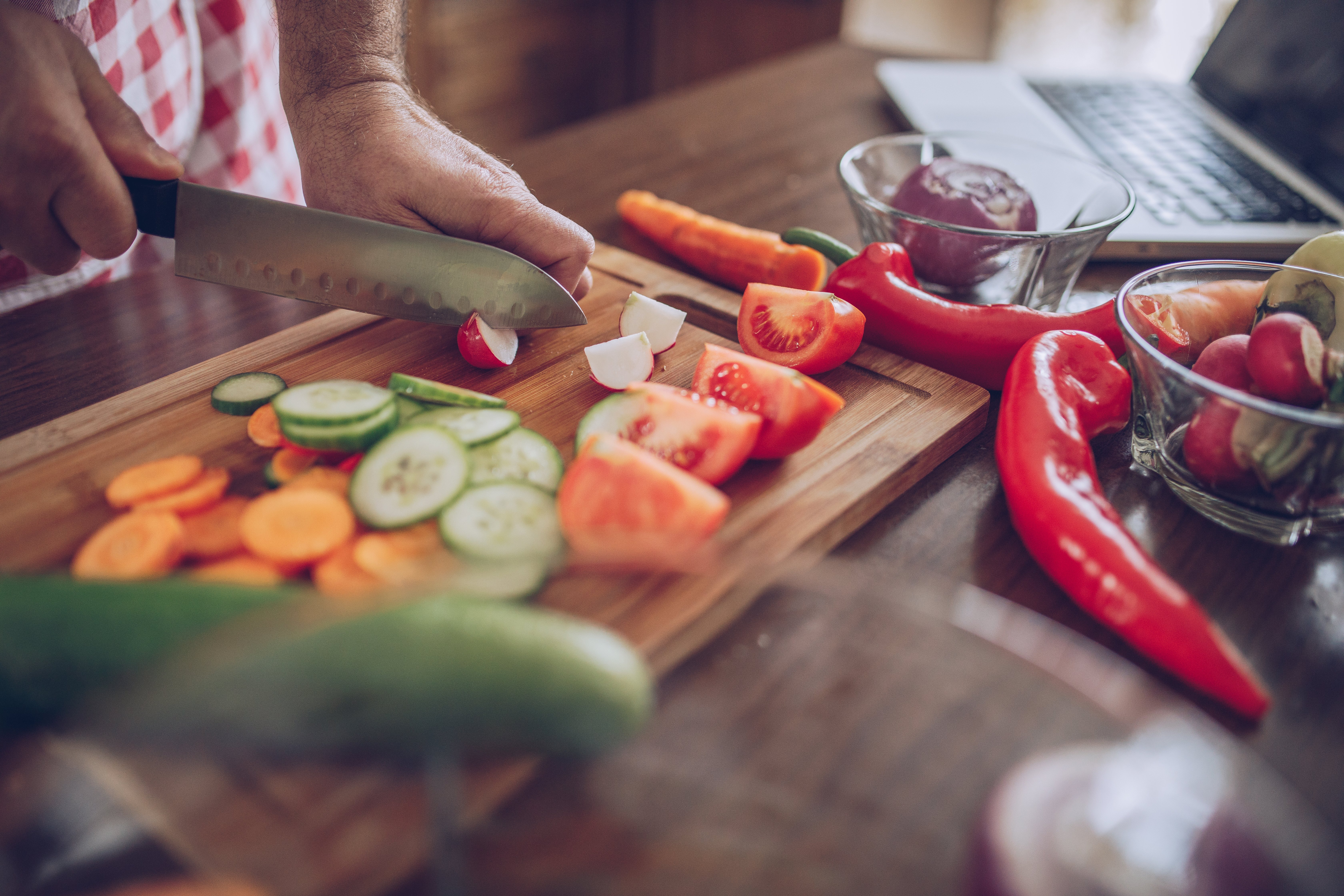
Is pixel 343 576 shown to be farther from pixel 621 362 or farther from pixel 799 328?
pixel 799 328

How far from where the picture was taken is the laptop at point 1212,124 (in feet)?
6.19

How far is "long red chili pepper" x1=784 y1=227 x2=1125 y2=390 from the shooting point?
144cm

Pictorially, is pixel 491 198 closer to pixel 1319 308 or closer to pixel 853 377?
pixel 853 377

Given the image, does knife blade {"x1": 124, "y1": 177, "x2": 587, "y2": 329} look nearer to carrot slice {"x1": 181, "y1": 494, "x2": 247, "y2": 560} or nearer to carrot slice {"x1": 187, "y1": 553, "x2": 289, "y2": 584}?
carrot slice {"x1": 181, "y1": 494, "x2": 247, "y2": 560}

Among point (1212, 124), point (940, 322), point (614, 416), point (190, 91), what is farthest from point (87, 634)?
point (1212, 124)

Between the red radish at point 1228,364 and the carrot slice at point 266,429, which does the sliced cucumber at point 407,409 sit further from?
the red radish at point 1228,364

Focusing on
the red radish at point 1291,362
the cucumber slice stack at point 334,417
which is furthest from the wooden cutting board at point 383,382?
the red radish at point 1291,362

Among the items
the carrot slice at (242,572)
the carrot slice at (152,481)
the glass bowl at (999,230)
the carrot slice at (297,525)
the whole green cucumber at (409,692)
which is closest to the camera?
the whole green cucumber at (409,692)

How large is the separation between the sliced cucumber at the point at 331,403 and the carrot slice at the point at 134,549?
0.67ft

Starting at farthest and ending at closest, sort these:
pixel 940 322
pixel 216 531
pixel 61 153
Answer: pixel 940 322
pixel 61 153
pixel 216 531

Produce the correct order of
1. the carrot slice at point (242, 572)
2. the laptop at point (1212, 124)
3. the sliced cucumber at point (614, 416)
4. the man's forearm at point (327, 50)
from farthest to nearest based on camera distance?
the laptop at point (1212, 124) → the man's forearm at point (327, 50) → the sliced cucumber at point (614, 416) → the carrot slice at point (242, 572)

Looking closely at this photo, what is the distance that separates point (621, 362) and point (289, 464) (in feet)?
1.74

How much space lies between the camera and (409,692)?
69 cm

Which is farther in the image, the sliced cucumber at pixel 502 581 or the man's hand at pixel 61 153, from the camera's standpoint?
the man's hand at pixel 61 153
